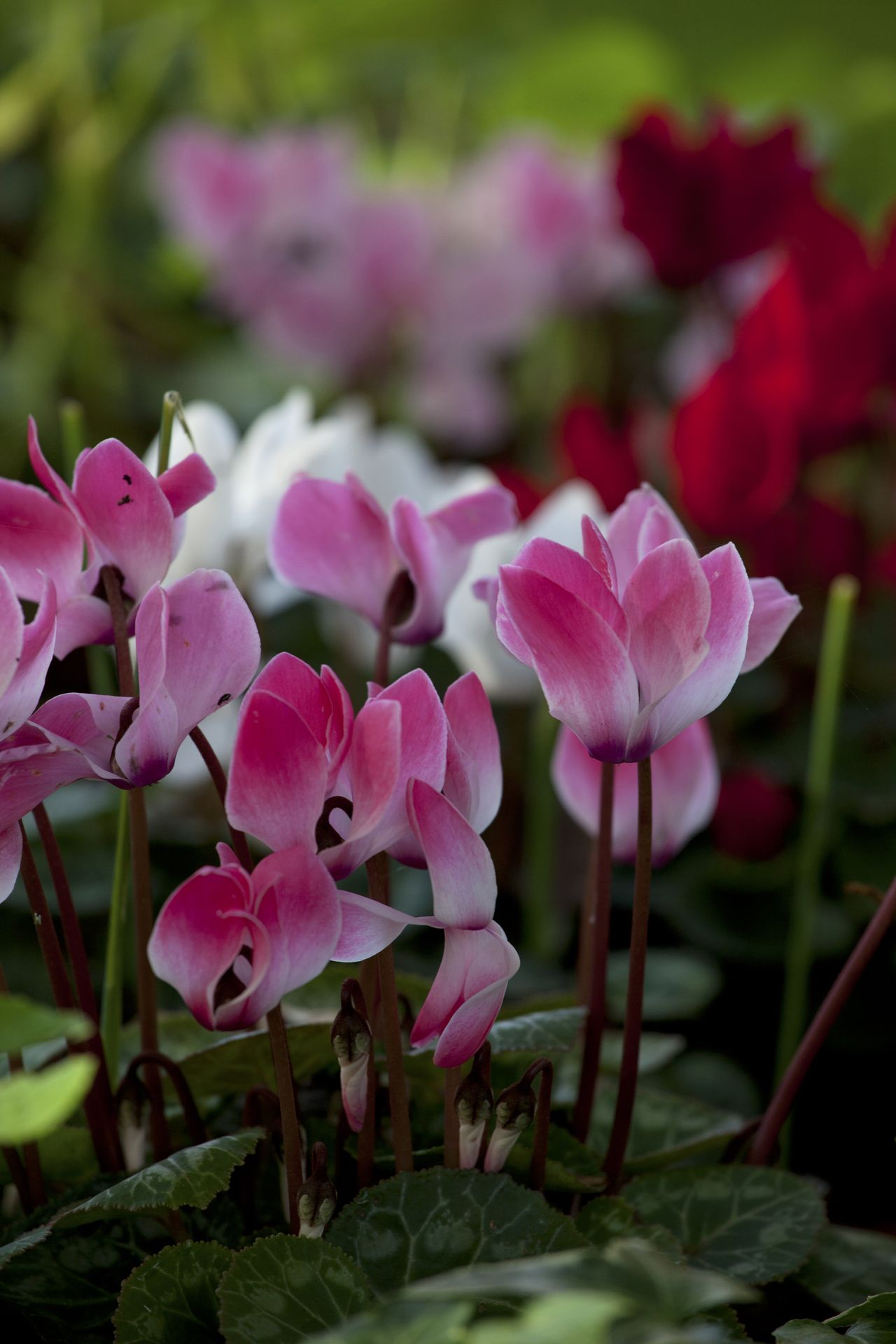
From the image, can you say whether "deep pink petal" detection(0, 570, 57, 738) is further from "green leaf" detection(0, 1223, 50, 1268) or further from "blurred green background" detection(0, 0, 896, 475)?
"blurred green background" detection(0, 0, 896, 475)

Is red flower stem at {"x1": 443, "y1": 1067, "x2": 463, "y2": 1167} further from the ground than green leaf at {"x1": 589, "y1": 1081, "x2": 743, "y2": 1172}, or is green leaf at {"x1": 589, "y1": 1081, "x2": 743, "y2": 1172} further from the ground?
red flower stem at {"x1": 443, "y1": 1067, "x2": 463, "y2": 1167}

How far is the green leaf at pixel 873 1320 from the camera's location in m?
0.38

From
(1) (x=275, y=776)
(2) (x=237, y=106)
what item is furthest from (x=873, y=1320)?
(2) (x=237, y=106)

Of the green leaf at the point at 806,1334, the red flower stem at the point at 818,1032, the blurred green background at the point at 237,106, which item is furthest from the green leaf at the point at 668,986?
the blurred green background at the point at 237,106

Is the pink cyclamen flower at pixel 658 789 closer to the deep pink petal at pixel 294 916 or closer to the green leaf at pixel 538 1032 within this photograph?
the green leaf at pixel 538 1032

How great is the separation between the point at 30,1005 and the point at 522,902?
69cm

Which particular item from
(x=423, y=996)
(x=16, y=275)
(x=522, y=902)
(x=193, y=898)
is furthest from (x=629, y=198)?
(x=16, y=275)

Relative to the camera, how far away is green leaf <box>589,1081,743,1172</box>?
52cm

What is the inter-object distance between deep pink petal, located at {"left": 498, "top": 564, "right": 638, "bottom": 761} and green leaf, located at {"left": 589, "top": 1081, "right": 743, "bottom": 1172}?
0.73ft

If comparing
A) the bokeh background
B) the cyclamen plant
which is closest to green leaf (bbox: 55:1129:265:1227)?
the cyclamen plant

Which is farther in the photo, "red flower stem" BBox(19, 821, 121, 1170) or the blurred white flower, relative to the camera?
the blurred white flower

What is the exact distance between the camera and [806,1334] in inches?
14.6

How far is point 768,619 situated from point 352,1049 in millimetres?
172

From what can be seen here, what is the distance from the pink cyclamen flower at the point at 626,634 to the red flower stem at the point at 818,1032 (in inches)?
4.2
